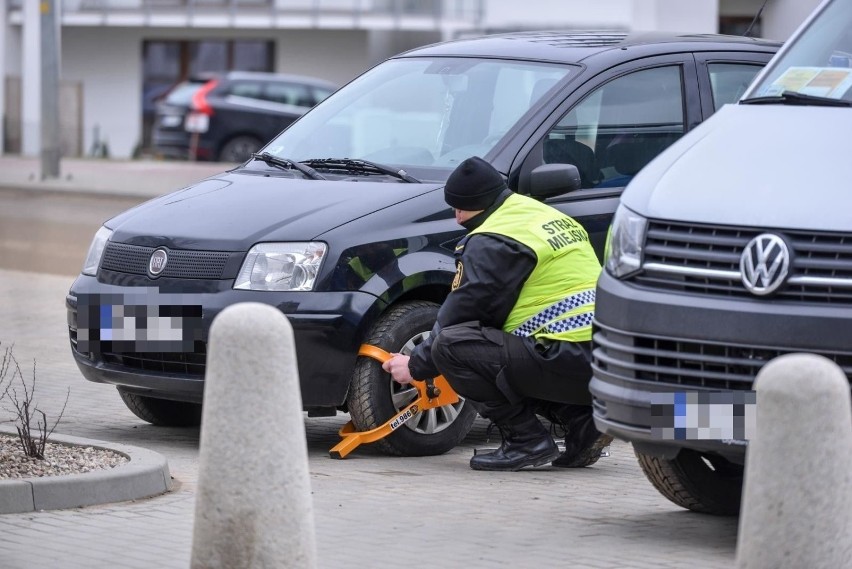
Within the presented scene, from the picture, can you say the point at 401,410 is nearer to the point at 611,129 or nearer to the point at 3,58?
the point at 611,129

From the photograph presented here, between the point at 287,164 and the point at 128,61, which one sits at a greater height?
the point at 287,164

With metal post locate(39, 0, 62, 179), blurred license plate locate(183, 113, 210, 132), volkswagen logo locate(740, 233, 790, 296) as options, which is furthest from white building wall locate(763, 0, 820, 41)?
blurred license plate locate(183, 113, 210, 132)

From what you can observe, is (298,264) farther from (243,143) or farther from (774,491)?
(243,143)

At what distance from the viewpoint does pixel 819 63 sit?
247 inches

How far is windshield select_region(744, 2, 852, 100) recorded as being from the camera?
594cm

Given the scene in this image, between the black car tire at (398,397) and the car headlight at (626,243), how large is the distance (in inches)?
71.3

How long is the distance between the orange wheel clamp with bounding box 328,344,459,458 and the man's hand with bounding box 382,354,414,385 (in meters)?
0.08

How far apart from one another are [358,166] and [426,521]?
233cm

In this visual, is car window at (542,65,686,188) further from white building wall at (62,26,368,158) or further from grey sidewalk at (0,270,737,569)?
white building wall at (62,26,368,158)

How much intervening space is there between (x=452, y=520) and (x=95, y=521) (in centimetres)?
131

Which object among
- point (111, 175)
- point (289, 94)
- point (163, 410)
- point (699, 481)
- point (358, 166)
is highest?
point (358, 166)

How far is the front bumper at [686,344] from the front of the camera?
16.3 ft

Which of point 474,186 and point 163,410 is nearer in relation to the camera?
point 474,186

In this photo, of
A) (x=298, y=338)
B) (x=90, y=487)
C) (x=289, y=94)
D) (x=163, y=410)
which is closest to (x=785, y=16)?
(x=163, y=410)
